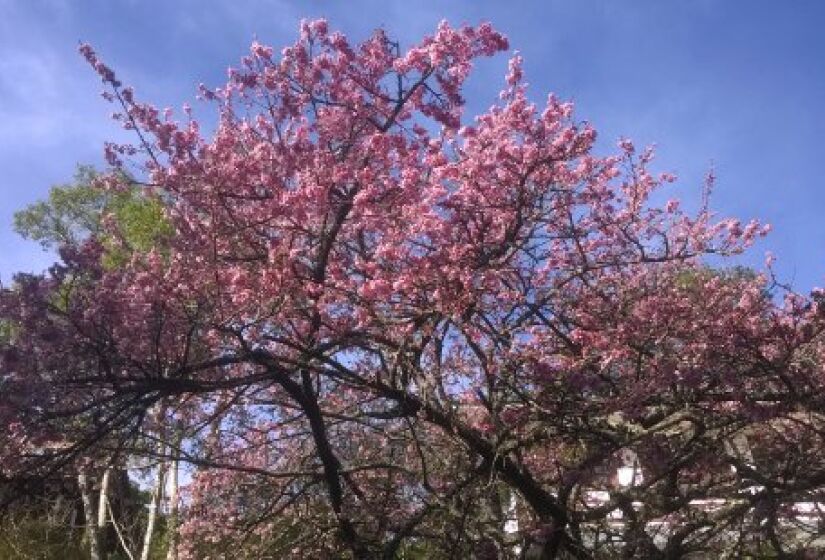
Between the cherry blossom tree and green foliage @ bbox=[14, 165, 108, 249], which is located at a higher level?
green foliage @ bbox=[14, 165, 108, 249]

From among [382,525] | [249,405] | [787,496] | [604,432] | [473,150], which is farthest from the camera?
[249,405]

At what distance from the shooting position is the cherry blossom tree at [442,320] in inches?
206

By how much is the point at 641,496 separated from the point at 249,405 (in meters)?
3.59

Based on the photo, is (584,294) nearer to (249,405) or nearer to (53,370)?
(249,405)

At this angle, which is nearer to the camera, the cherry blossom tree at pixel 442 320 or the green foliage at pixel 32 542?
the cherry blossom tree at pixel 442 320

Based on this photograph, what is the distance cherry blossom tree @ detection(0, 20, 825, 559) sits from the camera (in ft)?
17.1

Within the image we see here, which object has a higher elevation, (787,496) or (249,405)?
(249,405)

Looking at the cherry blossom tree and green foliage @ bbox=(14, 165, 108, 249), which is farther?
green foliage @ bbox=(14, 165, 108, 249)

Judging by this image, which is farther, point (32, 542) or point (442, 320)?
point (32, 542)

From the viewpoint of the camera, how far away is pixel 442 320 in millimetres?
5883

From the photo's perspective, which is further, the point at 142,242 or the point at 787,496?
the point at 142,242

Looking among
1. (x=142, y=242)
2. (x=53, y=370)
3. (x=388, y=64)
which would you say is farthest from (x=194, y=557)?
(x=142, y=242)

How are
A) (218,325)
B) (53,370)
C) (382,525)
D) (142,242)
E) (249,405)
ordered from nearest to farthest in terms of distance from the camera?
1. (53,370)
2. (218,325)
3. (382,525)
4. (249,405)
5. (142,242)

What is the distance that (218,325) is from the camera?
4.81 metres
